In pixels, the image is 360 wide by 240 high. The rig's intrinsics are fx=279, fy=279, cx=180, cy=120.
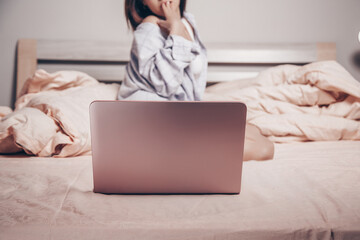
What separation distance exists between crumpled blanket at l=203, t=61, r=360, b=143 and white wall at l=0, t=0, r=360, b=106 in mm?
516

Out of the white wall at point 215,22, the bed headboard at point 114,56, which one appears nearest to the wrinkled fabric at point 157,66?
the bed headboard at point 114,56

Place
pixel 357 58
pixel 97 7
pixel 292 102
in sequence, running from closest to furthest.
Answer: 1. pixel 292 102
2. pixel 97 7
3. pixel 357 58

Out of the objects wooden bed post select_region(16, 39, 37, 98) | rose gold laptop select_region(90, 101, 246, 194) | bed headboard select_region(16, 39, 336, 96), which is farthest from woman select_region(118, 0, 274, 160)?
wooden bed post select_region(16, 39, 37, 98)

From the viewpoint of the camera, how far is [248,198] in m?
0.52

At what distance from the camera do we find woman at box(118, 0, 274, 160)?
3.19 feet

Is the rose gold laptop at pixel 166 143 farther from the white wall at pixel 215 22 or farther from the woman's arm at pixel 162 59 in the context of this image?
the white wall at pixel 215 22

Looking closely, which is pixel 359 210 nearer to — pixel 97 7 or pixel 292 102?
pixel 292 102

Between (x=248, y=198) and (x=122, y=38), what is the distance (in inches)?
62.8

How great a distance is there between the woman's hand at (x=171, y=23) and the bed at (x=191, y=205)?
55 cm

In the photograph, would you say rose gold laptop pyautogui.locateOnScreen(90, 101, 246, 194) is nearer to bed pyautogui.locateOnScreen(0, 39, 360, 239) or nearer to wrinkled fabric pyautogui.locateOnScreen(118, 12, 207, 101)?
bed pyautogui.locateOnScreen(0, 39, 360, 239)

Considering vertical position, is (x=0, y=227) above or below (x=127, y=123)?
below

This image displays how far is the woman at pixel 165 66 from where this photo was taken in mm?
973

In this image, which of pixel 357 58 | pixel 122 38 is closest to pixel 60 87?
pixel 122 38

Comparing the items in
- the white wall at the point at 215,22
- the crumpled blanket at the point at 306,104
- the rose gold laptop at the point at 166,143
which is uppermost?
the white wall at the point at 215,22
